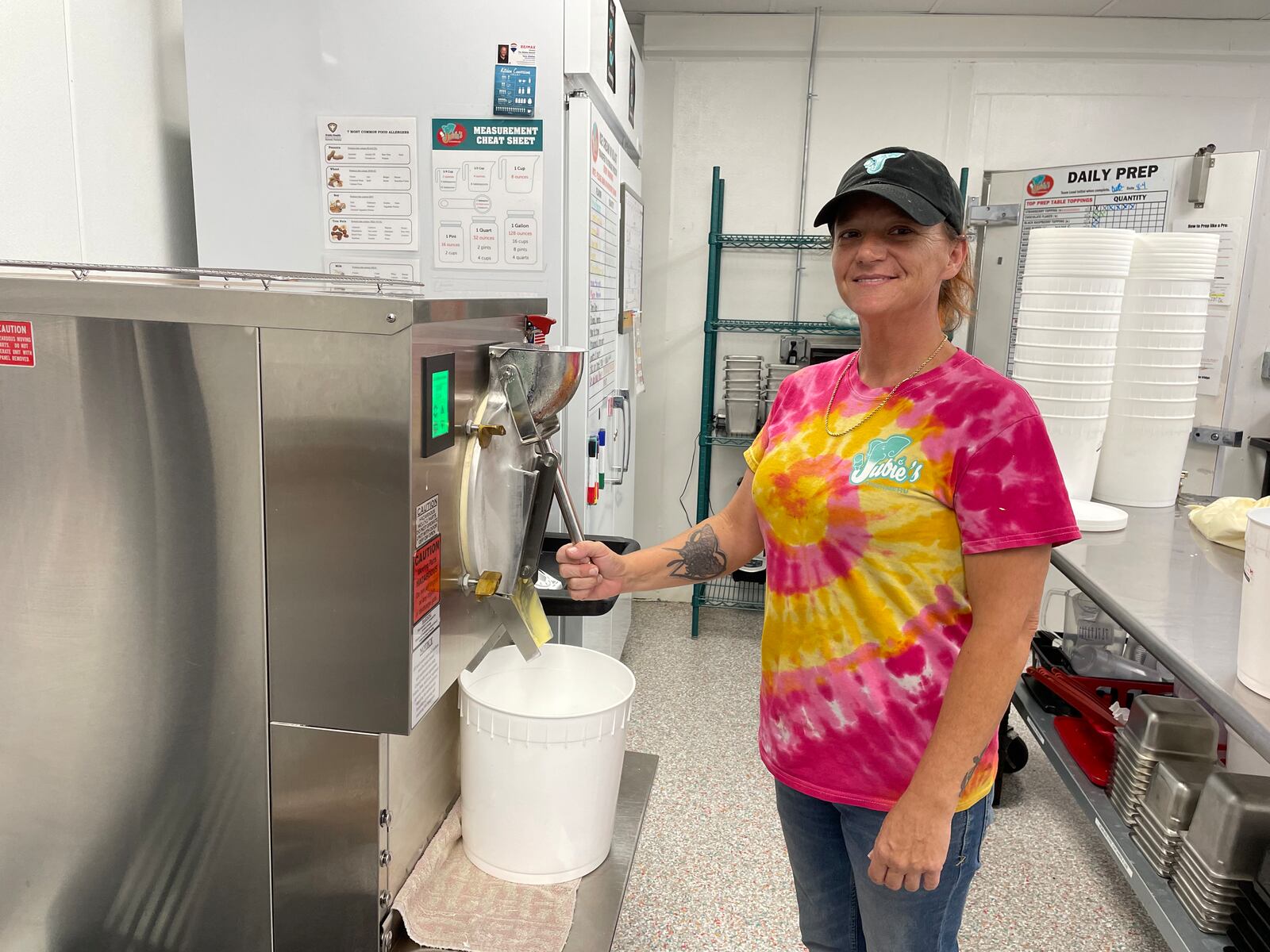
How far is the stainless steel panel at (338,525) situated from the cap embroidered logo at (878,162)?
642 mm

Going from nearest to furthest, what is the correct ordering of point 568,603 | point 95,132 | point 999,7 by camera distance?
point 568,603, point 95,132, point 999,7

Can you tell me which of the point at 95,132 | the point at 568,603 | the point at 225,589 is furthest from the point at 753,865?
the point at 95,132

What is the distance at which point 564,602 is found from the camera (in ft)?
4.97

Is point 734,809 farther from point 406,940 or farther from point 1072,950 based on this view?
point 406,940

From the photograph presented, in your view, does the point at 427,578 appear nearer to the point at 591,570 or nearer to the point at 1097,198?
the point at 591,570

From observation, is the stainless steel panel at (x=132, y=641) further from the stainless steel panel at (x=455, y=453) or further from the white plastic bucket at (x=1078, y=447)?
the white plastic bucket at (x=1078, y=447)

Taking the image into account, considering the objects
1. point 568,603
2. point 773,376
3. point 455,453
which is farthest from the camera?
point 773,376

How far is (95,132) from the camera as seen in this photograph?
1.75 meters

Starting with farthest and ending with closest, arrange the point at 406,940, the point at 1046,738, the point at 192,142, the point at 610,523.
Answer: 1. the point at 610,523
2. the point at 1046,738
3. the point at 192,142
4. the point at 406,940

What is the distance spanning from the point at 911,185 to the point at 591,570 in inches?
29.6

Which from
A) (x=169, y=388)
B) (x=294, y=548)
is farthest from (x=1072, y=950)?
(x=169, y=388)

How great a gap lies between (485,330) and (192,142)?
1277 mm

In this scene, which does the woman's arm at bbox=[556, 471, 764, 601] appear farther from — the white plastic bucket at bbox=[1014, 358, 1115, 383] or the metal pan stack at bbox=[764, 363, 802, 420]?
the metal pan stack at bbox=[764, 363, 802, 420]

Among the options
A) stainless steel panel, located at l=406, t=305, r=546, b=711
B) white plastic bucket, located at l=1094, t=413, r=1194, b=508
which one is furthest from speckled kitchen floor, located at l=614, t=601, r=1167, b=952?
stainless steel panel, located at l=406, t=305, r=546, b=711
